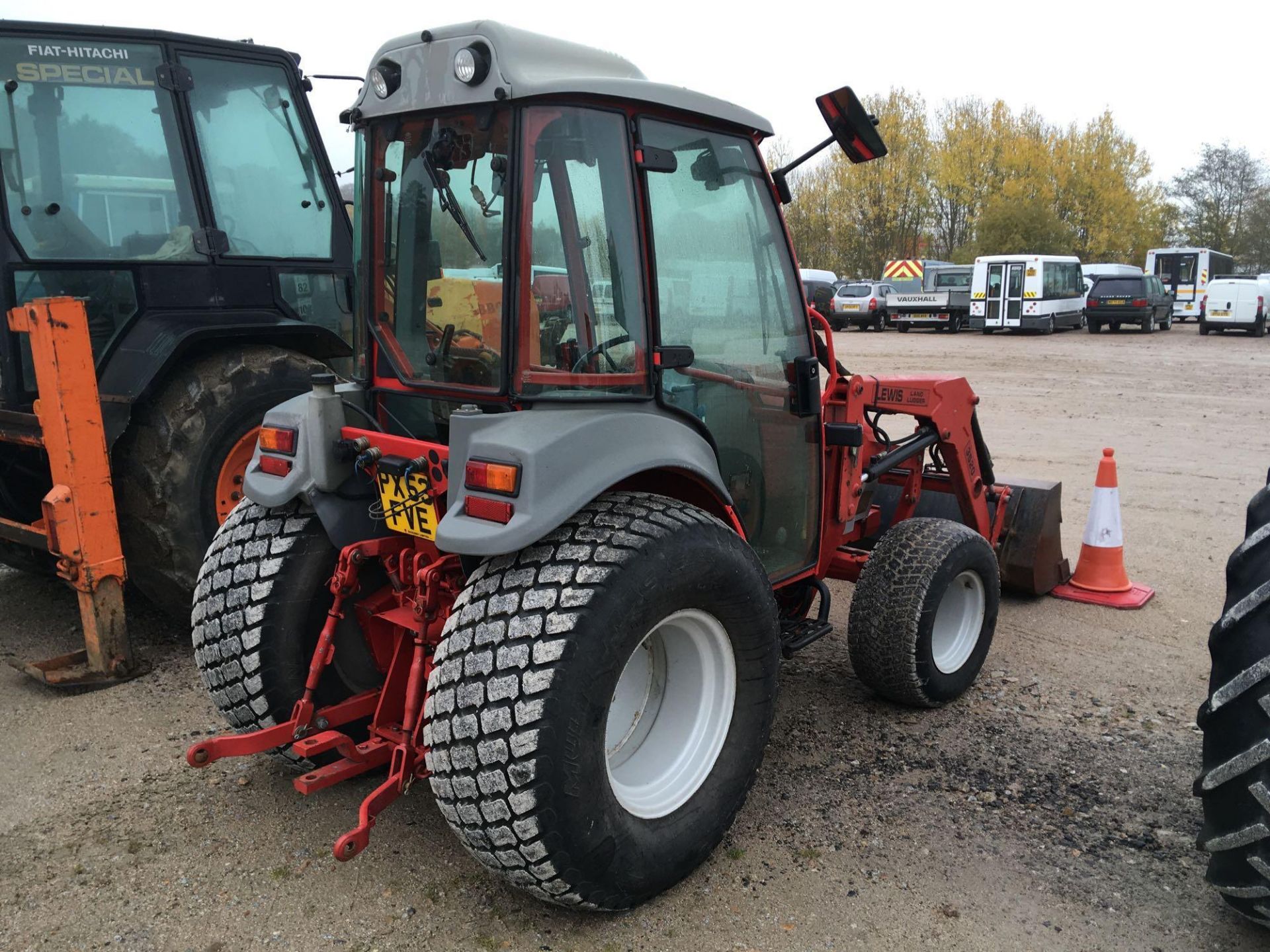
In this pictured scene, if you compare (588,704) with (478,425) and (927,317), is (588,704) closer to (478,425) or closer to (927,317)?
(478,425)

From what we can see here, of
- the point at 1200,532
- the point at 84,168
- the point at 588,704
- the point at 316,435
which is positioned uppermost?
the point at 84,168

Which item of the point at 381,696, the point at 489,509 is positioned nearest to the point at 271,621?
the point at 381,696

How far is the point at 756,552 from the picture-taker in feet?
11.4

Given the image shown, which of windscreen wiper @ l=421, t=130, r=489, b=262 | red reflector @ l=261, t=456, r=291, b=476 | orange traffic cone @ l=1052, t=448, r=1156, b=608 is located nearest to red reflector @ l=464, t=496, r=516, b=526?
windscreen wiper @ l=421, t=130, r=489, b=262

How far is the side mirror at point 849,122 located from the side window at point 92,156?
316 centimetres

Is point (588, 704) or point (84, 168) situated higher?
point (84, 168)

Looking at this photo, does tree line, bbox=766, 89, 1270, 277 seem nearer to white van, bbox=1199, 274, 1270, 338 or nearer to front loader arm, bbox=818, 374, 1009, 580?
white van, bbox=1199, 274, 1270, 338

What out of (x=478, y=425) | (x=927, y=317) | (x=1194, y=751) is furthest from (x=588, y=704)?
(x=927, y=317)

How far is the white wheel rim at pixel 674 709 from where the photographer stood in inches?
113

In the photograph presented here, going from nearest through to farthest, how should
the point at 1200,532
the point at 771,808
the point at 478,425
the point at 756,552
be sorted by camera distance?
the point at 478,425, the point at 771,808, the point at 756,552, the point at 1200,532

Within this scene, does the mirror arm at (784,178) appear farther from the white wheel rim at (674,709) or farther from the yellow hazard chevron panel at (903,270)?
the yellow hazard chevron panel at (903,270)

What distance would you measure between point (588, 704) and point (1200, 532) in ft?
18.4

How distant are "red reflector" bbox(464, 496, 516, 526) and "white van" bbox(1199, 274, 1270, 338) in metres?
27.7

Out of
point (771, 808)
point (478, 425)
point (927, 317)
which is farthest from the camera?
point (927, 317)
